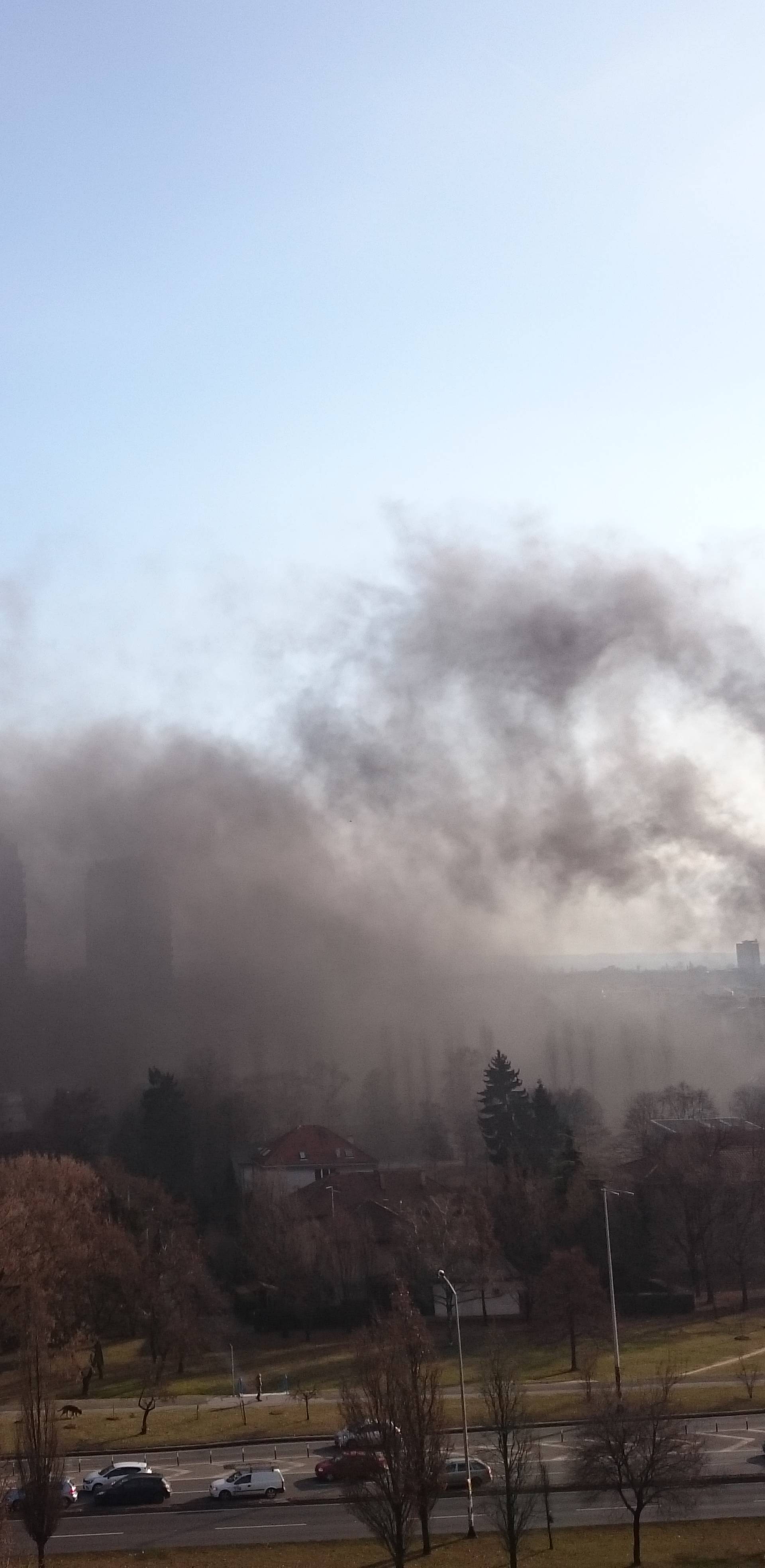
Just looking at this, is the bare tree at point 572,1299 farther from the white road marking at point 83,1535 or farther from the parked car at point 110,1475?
the white road marking at point 83,1535

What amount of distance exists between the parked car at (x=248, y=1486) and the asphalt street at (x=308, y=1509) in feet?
0.93

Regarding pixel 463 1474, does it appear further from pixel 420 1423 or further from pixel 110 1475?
pixel 110 1475

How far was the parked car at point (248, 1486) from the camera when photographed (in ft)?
117

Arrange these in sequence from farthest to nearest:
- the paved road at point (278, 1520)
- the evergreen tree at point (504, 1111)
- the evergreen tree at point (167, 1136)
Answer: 1. the evergreen tree at point (167, 1136)
2. the evergreen tree at point (504, 1111)
3. the paved road at point (278, 1520)

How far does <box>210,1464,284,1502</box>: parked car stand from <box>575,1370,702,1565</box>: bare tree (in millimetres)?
8550

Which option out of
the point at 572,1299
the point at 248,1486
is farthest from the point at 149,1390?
the point at 572,1299

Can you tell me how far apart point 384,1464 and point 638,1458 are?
5.64m

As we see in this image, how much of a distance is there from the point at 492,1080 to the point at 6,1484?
219 feet

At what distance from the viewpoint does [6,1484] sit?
26578 millimetres

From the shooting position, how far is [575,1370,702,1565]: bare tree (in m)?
30.3

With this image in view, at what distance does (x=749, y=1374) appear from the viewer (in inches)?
1786

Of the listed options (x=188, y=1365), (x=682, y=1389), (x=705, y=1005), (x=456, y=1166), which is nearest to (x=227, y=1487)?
(x=682, y=1389)

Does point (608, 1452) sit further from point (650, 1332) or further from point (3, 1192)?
point (3, 1192)

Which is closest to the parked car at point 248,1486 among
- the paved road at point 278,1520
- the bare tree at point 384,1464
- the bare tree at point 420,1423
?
the paved road at point 278,1520
